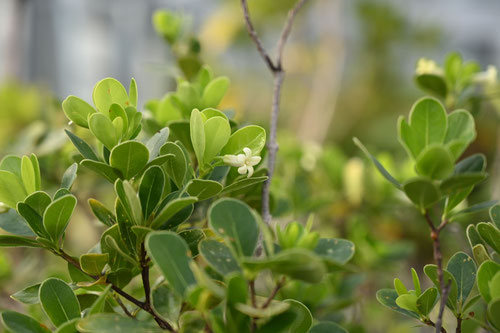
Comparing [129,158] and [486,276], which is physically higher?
[129,158]

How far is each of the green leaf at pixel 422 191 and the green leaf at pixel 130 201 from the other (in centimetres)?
25

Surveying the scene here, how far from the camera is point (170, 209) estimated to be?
1.48 feet

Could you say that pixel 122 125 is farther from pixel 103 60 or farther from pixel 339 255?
pixel 103 60

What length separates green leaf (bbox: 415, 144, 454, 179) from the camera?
0.45 meters

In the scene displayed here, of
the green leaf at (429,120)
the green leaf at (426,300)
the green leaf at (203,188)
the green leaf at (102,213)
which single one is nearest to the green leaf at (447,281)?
the green leaf at (426,300)

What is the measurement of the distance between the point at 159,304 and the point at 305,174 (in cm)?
80

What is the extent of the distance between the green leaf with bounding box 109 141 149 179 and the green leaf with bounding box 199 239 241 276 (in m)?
0.11

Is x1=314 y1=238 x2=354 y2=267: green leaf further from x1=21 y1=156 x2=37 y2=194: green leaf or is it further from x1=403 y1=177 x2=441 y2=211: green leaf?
x1=21 y1=156 x2=37 y2=194: green leaf

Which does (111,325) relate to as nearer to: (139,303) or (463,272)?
(139,303)

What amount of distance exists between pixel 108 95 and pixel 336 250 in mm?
285

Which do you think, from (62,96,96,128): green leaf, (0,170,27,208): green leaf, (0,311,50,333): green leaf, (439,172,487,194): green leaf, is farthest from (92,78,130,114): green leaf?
(439,172,487,194): green leaf

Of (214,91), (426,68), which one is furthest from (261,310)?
(426,68)

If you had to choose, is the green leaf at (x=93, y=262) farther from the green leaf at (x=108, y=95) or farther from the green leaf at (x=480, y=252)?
the green leaf at (x=480, y=252)

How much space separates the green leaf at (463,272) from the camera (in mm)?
542
